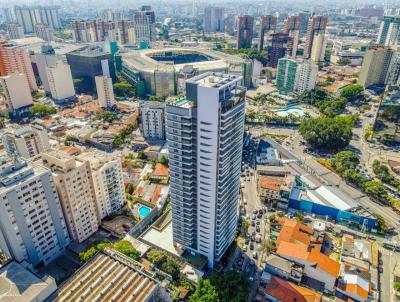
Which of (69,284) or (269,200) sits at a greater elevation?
(69,284)

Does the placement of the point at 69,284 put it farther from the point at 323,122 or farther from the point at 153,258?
the point at 323,122

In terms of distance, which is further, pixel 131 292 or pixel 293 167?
pixel 293 167

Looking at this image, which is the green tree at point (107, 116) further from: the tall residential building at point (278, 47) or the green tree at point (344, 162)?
the tall residential building at point (278, 47)

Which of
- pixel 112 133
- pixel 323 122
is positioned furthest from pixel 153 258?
pixel 323 122

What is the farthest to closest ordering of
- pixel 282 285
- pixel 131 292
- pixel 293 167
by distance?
1. pixel 293 167
2. pixel 282 285
3. pixel 131 292

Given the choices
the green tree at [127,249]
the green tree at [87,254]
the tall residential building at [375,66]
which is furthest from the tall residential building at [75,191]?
the tall residential building at [375,66]

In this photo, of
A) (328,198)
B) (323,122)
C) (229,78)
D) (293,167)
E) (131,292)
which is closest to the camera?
(131,292)
